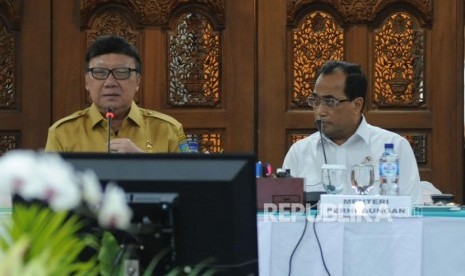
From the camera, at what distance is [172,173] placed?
2373 millimetres

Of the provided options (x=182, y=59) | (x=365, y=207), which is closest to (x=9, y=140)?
(x=182, y=59)

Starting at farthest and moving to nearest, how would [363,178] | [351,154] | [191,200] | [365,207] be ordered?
[351,154] < [363,178] < [365,207] < [191,200]

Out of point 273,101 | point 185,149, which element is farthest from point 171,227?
point 273,101

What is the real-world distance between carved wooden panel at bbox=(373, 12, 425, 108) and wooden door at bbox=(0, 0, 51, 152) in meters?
1.81

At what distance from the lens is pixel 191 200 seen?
2.36 metres

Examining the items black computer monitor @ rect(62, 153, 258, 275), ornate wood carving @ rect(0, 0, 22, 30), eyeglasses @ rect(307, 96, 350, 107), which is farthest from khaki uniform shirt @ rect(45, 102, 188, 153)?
black computer monitor @ rect(62, 153, 258, 275)

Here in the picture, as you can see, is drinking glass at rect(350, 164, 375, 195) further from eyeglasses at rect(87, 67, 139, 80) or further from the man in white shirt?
eyeglasses at rect(87, 67, 139, 80)

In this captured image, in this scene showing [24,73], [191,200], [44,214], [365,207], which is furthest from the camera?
[24,73]

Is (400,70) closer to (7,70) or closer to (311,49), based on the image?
(311,49)

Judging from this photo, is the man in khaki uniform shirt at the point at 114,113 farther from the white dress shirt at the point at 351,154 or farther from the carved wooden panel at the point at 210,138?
the carved wooden panel at the point at 210,138

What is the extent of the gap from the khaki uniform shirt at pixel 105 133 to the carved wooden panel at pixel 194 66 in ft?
4.29

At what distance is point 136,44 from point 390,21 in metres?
1.41

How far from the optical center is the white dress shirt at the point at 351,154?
4.57 meters

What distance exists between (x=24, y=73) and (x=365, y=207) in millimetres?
2694
